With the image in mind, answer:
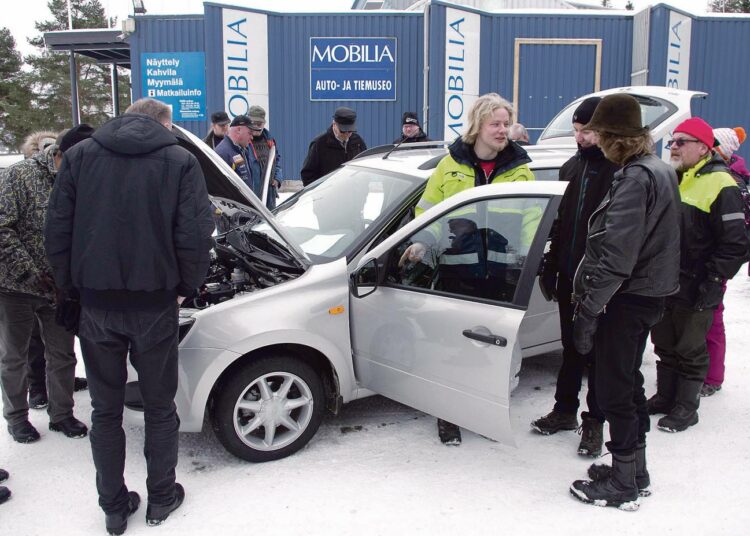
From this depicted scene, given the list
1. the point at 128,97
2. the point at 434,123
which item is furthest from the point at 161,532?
the point at 128,97

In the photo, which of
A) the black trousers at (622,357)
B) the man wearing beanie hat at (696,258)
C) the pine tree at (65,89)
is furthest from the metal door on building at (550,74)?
the pine tree at (65,89)

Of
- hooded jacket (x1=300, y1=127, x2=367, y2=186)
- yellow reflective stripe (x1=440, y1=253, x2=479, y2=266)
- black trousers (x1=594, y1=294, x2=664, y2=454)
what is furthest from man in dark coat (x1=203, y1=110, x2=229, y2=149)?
black trousers (x1=594, y1=294, x2=664, y2=454)

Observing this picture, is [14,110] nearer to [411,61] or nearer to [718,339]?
[411,61]

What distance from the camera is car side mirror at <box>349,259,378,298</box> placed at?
353 cm

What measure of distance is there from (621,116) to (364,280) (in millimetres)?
1509

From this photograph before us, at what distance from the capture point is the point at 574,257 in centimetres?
332

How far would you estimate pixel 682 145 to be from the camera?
3.83 metres

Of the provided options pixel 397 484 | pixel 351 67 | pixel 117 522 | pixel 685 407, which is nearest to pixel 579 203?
pixel 685 407

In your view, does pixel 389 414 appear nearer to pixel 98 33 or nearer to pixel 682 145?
pixel 682 145

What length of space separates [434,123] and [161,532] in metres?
14.1

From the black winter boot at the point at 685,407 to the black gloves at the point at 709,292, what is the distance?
0.47m

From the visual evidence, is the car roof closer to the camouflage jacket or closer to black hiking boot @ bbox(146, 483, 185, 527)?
the camouflage jacket

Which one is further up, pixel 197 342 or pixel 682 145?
pixel 682 145

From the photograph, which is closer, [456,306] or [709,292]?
[456,306]
